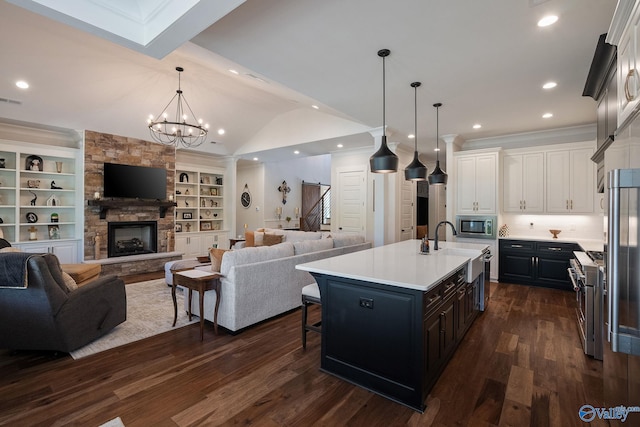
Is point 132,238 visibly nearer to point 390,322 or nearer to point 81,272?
point 81,272

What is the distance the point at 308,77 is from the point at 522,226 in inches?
205

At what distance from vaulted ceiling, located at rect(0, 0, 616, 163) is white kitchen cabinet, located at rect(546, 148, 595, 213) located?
1.89 feet

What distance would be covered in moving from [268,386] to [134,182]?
6070mm

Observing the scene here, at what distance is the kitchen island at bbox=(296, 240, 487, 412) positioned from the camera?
207cm

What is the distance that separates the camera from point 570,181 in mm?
5145

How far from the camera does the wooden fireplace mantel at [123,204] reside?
613 centimetres

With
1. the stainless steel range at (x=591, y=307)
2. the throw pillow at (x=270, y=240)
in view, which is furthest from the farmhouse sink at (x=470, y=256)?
the throw pillow at (x=270, y=240)

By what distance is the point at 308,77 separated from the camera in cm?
345

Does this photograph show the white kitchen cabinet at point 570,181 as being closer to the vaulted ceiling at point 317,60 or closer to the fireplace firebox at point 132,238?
the vaulted ceiling at point 317,60

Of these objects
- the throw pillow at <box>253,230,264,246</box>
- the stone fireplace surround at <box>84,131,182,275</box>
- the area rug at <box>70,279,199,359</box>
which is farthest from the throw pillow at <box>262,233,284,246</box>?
the stone fireplace surround at <box>84,131,182,275</box>

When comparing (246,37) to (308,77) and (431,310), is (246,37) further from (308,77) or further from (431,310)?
(431,310)

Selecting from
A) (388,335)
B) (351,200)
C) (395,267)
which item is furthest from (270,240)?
(388,335)

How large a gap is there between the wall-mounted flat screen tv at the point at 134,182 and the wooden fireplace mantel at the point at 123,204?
0.11m

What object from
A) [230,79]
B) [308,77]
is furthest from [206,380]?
[230,79]
